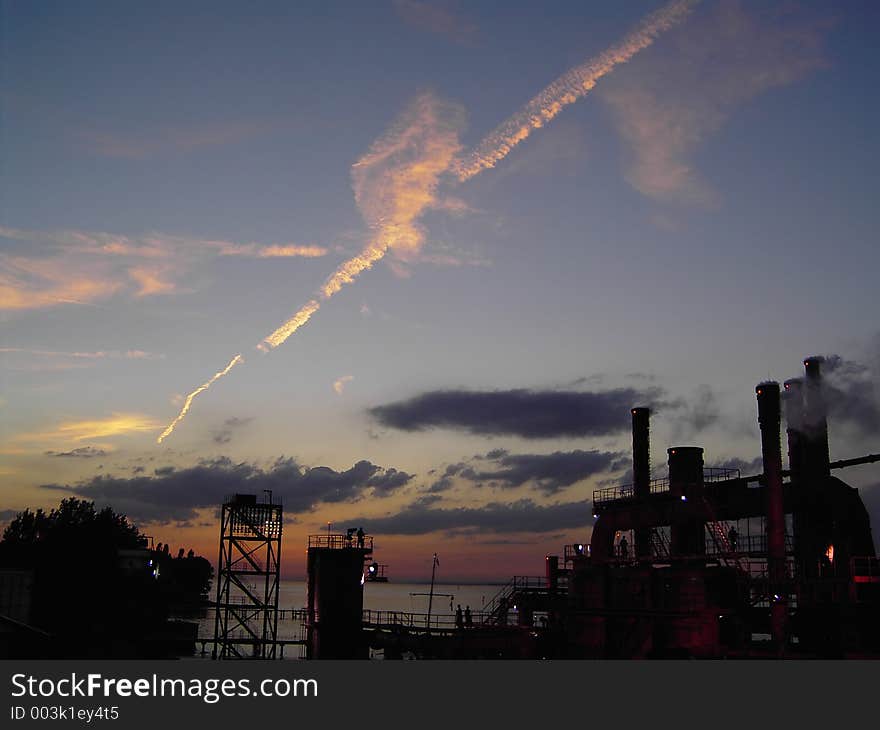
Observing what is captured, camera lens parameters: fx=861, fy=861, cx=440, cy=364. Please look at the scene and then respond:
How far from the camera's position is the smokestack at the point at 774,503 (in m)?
48.9

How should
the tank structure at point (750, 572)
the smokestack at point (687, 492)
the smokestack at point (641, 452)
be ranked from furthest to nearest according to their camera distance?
the smokestack at point (641, 452) → the smokestack at point (687, 492) → the tank structure at point (750, 572)

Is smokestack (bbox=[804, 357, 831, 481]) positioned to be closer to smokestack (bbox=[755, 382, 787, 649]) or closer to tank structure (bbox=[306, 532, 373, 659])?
smokestack (bbox=[755, 382, 787, 649])

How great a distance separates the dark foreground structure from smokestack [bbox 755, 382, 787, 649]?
74 mm

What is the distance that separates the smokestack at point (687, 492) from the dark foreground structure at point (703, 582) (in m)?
0.08

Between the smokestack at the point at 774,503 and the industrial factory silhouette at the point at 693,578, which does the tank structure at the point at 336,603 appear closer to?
the industrial factory silhouette at the point at 693,578

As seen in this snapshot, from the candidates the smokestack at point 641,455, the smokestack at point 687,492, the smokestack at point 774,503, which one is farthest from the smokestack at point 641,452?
the smokestack at point 774,503

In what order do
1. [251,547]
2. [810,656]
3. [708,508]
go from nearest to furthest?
[810,656] < [708,508] < [251,547]

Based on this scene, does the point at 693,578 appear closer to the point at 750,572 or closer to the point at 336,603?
the point at 750,572

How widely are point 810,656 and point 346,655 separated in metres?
32.5

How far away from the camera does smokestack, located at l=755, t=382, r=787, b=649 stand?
48.9 metres

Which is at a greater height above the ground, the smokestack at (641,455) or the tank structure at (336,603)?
the smokestack at (641,455)
